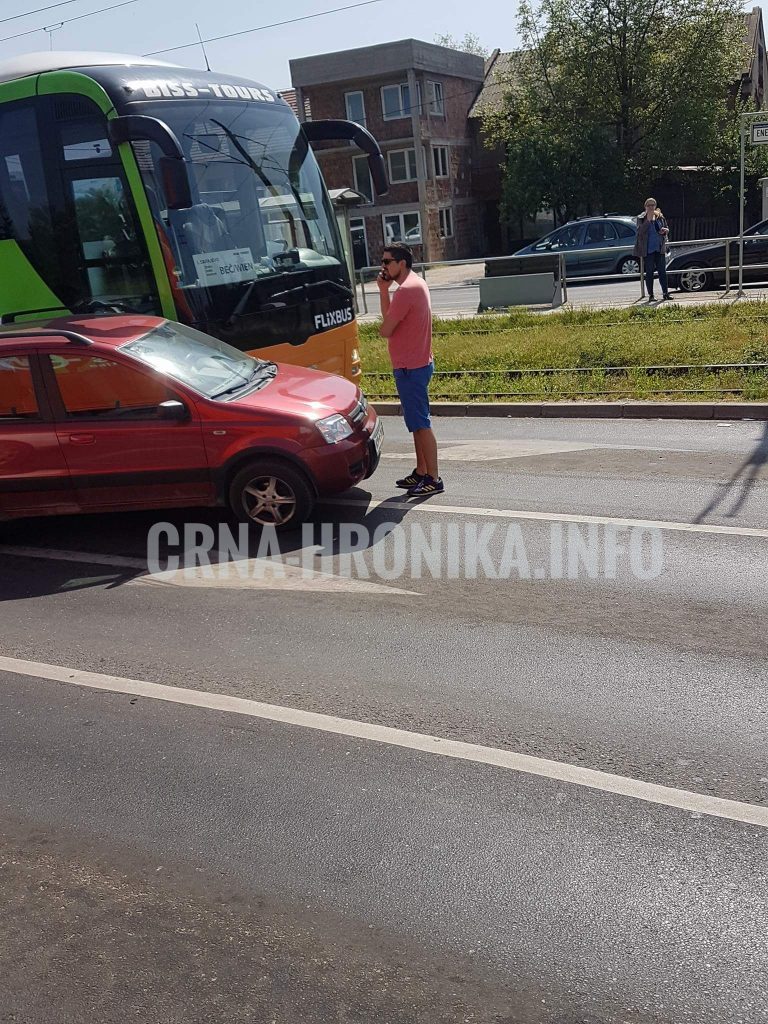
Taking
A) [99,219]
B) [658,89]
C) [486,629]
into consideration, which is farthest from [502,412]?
[658,89]

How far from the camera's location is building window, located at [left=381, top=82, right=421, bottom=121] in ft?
146

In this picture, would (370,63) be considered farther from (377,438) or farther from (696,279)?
(377,438)

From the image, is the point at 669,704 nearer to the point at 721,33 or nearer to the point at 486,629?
the point at 486,629

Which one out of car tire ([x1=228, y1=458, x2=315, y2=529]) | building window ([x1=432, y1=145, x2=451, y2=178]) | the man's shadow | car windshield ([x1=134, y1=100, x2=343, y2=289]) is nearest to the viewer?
the man's shadow

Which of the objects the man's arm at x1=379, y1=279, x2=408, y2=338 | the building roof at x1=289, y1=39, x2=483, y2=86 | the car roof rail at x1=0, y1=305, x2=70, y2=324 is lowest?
the man's arm at x1=379, y1=279, x2=408, y2=338

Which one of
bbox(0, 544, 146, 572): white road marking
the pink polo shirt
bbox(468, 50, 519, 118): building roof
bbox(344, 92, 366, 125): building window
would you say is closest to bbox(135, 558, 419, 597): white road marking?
bbox(0, 544, 146, 572): white road marking

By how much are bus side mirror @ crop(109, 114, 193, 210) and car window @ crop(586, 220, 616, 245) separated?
19.4 m

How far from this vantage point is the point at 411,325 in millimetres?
7777

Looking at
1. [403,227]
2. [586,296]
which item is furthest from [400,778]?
[403,227]

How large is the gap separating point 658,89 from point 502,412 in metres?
33.0

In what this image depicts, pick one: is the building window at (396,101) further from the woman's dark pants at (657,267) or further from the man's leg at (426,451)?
the man's leg at (426,451)

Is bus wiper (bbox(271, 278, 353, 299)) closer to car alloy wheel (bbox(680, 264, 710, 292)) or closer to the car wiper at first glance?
the car wiper

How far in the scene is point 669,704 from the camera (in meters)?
4.49

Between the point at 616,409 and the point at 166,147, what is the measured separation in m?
5.24
